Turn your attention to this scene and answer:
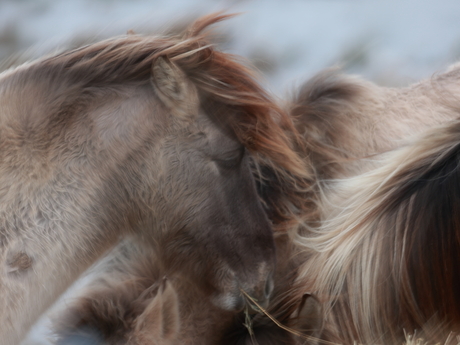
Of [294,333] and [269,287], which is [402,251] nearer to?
[294,333]

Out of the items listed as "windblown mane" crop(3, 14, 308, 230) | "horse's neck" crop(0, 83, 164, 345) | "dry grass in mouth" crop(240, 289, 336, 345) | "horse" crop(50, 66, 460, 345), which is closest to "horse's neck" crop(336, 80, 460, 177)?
"horse" crop(50, 66, 460, 345)

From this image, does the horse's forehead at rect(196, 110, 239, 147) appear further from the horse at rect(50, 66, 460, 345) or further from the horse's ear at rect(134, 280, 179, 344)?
the horse's ear at rect(134, 280, 179, 344)

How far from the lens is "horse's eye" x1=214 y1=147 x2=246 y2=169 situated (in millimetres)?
1464

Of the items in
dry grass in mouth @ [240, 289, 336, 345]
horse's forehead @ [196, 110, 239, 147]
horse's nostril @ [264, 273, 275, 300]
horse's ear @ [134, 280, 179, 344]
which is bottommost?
horse's nostril @ [264, 273, 275, 300]

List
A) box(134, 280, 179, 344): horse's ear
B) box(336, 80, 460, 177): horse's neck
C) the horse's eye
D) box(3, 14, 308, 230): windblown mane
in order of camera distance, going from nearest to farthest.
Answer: box(134, 280, 179, 344): horse's ear < box(3, 14, 308, 230): windblown mane < the horse's eye < box(336, 80, 460, 177): horse's neck

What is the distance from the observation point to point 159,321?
1.17 meters

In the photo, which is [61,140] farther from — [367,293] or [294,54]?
[294,54]

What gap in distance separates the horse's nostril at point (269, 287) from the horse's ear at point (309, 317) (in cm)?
22

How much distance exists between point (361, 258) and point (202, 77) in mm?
710

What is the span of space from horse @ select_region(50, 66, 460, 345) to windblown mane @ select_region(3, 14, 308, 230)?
0.10 m

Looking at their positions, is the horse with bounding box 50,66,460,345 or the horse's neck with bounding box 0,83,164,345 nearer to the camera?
the horse with bounding box 50,66,460,345

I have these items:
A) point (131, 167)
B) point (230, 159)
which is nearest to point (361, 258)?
point (230, 159)

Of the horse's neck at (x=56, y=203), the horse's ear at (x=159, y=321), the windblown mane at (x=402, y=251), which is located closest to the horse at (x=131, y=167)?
the horse's neck at (x=56, y=203)

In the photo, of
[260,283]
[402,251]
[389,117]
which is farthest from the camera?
[389,117]
